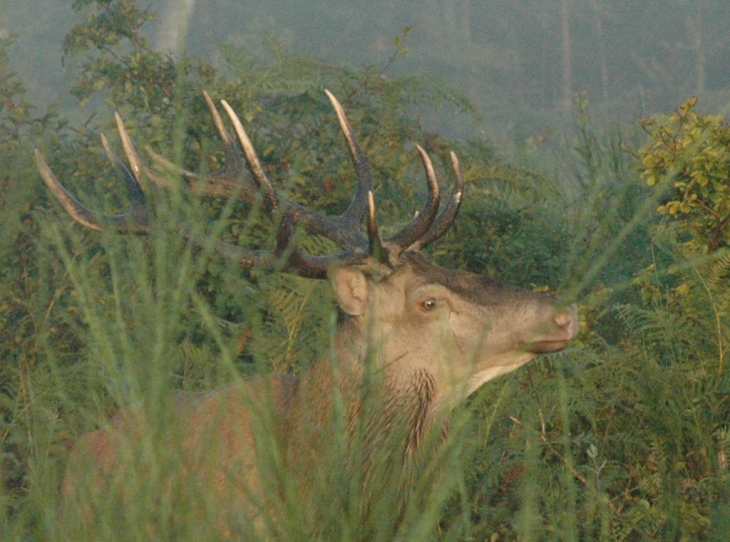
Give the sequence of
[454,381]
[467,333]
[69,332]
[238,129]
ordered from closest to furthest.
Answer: [454,381] → [238,129] → [467,333] → [69,332]

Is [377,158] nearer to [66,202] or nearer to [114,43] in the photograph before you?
[114,43]

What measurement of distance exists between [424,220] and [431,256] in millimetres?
2062

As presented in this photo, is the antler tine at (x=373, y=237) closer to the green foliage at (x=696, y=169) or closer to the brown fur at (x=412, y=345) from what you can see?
the brown fur at (x=412, y=345)

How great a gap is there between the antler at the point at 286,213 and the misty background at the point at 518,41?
14647 mm

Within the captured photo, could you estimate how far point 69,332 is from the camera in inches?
219

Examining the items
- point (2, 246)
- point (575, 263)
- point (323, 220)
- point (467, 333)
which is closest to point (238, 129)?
point (323, 220)

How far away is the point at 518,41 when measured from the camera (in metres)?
26.0

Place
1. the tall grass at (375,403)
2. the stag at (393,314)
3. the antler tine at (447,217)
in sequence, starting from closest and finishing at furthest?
the tall grass at (375,403) → the stag at (393,314) → the antler tine at (447,217)

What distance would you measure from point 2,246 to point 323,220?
188 cm

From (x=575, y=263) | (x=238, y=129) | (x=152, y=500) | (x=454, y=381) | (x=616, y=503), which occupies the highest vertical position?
(x=238, y=129)

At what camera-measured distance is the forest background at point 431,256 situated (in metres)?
2.27

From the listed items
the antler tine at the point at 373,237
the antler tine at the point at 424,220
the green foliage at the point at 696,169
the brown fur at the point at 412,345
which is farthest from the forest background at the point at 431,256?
the antler tine at the point at 424,220

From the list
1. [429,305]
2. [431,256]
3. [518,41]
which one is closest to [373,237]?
[429,305]

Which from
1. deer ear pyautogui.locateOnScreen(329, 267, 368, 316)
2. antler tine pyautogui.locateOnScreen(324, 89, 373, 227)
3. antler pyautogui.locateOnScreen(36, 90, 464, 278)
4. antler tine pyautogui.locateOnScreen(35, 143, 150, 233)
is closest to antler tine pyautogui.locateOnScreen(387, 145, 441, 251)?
antler pyautogui.locateOnScreen(36, 90, 464, 278)
